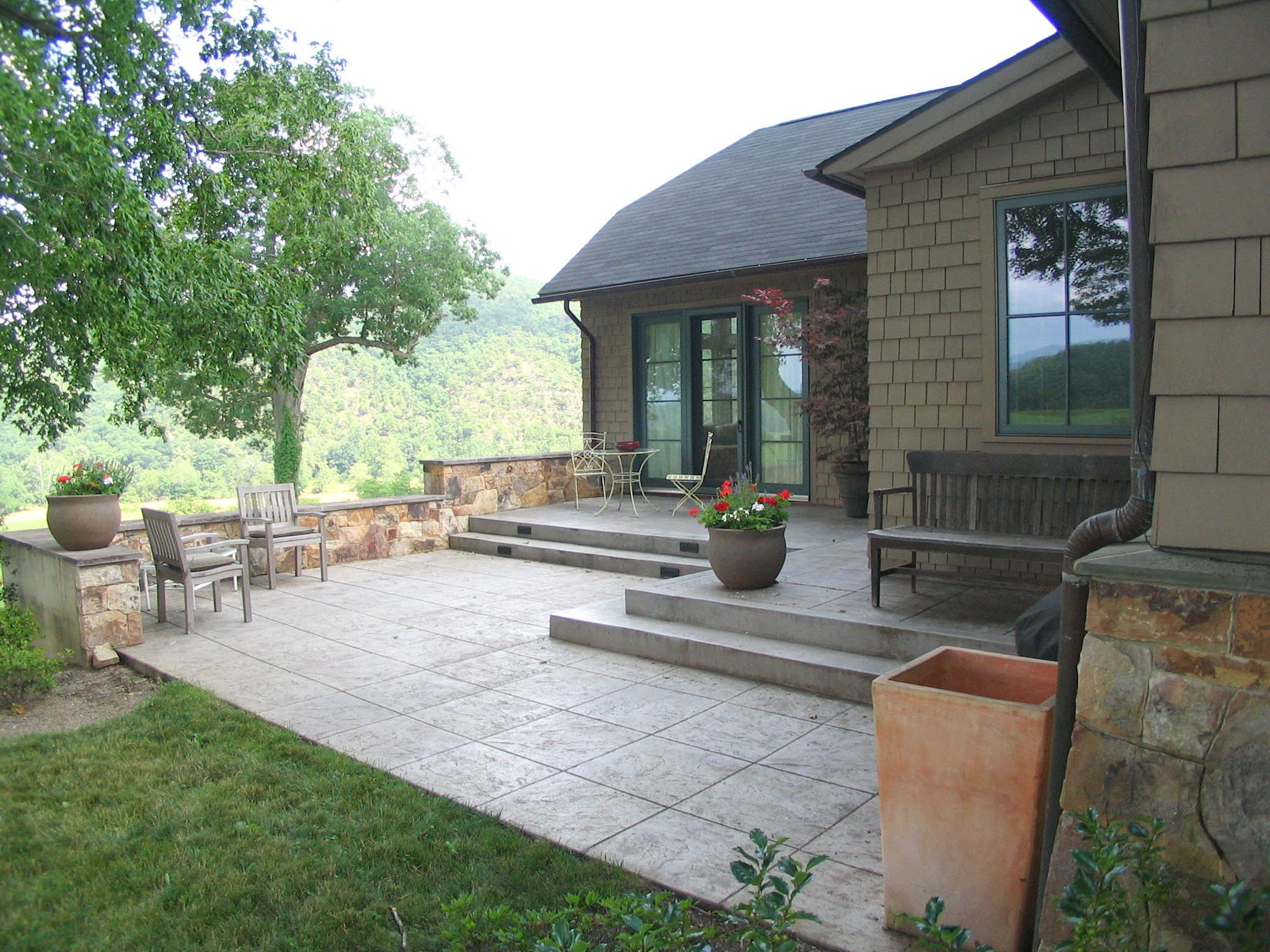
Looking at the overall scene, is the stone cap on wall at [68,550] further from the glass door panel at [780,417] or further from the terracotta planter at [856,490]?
the glass door panel at [780,417]

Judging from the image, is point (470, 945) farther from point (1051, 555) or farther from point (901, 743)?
point (1051, 555)

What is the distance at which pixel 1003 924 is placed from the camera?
2.19 m

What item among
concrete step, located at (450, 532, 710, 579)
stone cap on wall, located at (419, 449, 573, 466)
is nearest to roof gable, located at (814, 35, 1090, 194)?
concrete step, located at (450, 532, 710, 579)

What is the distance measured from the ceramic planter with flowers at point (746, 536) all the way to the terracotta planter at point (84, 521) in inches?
150

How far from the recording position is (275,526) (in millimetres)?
7645

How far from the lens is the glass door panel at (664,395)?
10492 mm

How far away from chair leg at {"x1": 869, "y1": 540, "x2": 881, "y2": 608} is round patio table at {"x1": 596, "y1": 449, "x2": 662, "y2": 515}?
16.9ft

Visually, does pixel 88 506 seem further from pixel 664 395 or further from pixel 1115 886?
pixel 664 395

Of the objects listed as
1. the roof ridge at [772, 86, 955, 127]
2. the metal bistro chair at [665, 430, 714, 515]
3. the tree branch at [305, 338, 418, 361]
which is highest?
the roof ridge at [772, 86, 955, 127]

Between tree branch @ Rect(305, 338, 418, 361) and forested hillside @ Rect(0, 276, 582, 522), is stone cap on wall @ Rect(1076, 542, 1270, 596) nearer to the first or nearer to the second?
forested hillside @ Rect(0, 276, 582, 522)

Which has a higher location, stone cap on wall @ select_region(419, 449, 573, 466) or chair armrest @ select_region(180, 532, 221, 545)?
stone cap on wall @ select_region(419, 449, 573, 466)

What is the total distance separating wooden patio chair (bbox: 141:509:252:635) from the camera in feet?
19.2

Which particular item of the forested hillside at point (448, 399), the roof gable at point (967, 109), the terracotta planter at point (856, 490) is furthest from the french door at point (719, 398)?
the roof gable at point (967, 109)

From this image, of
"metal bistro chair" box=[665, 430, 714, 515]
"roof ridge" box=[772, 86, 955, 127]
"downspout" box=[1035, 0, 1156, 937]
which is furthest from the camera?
"roof ridge" box=[772, 86, 955, 127]
